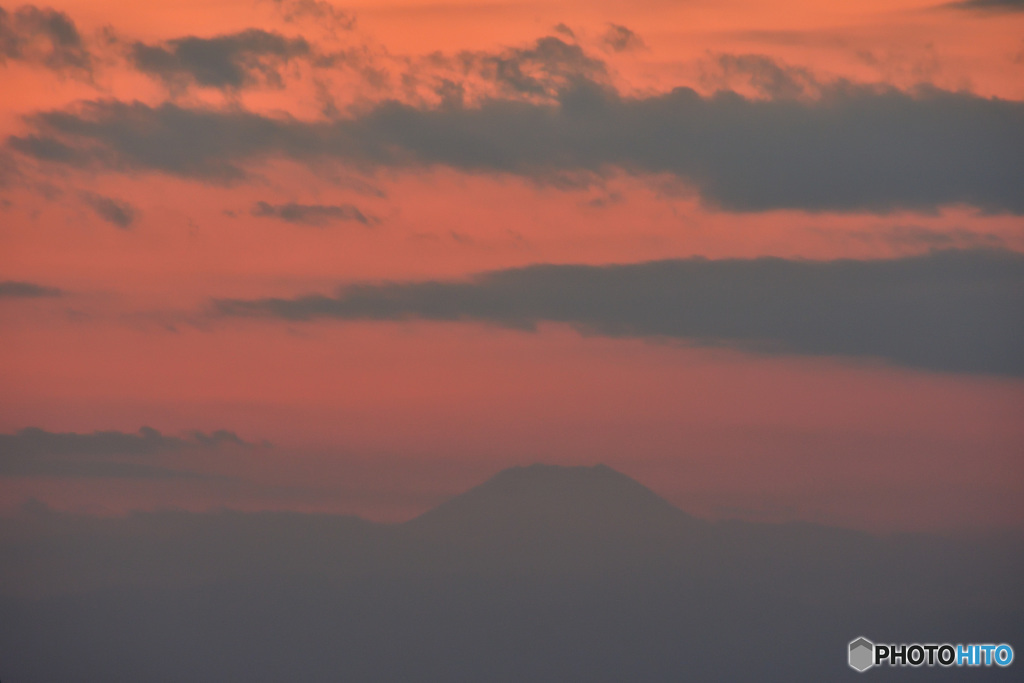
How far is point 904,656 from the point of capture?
2538cm

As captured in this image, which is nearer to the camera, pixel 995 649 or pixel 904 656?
pixel 904 656

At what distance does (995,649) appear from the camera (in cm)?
2744

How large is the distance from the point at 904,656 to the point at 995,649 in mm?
3680
